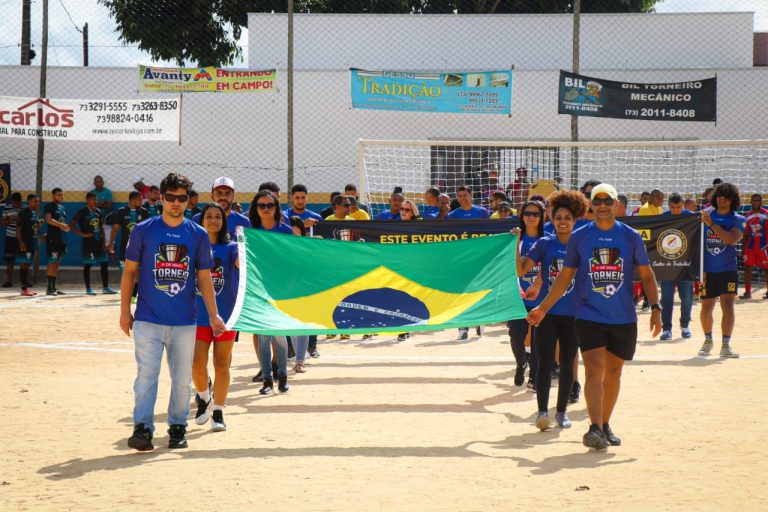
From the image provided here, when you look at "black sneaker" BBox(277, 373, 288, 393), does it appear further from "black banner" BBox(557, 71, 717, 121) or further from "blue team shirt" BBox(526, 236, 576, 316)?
"black banner" BBox(557, 71, 717, 121)

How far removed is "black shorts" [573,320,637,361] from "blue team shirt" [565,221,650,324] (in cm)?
4

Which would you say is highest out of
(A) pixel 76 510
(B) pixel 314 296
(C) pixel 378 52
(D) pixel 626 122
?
(C) pixel 378 52

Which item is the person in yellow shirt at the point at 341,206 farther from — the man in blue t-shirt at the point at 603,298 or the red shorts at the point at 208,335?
the man in blue t-shirt at the point at 603,298

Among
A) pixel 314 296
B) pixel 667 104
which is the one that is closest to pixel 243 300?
pixel 314 296

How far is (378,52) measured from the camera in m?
24.7

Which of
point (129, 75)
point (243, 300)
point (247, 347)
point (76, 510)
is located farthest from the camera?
point (129, 75)

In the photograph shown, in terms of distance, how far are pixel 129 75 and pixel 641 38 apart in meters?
12.1

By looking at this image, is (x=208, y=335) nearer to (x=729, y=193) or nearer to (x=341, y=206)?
(x=341, y=206)

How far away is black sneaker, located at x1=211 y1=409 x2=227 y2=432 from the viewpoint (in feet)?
27.9

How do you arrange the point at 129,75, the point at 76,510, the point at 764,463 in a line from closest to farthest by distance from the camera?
the point at 76,510
the point at 764,463
the point at 129,75

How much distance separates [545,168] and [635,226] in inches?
289

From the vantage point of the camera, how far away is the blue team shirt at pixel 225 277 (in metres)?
8.99

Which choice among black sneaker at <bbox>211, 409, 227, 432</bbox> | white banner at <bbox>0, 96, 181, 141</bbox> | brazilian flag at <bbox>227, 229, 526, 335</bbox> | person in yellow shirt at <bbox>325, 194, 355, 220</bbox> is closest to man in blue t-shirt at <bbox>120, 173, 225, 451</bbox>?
black sneaker at <bbox>211, 409, 227, 432</bbox>

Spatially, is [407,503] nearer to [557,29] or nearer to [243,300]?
[243,300]
